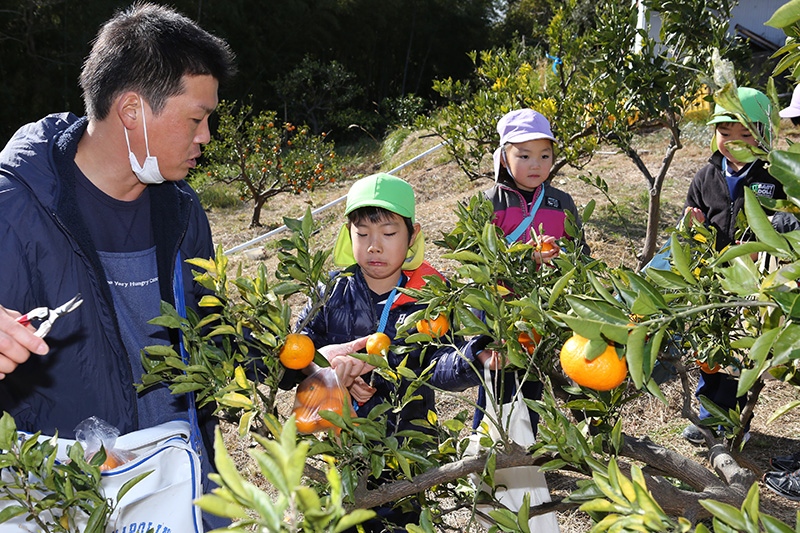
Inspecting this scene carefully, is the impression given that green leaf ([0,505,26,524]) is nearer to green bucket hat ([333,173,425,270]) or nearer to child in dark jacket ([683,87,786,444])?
green bucket hat ([333,173,425,270])

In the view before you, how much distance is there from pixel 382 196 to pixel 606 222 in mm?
3680

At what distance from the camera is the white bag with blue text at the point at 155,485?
1245mm

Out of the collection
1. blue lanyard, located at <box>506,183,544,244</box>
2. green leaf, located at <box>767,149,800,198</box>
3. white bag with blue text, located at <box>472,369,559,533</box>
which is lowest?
white bag with blue text, located at <box>472,369,559,533</box>

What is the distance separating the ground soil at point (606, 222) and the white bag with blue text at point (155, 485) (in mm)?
599

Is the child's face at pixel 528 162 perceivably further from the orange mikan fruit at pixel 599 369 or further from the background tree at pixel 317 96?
the background tree at pixel 317 96

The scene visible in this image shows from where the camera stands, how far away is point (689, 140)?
7.38 meters

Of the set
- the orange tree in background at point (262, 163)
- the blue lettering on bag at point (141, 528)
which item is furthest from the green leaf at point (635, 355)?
the orange tree in background at point (262, 163)

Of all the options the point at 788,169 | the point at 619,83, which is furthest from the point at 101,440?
the point at 619,83

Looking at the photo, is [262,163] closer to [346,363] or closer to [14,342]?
[346,363]

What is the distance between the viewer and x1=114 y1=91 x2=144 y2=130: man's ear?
154cm

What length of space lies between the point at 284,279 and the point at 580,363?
0.61 metres

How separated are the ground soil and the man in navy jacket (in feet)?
2.54

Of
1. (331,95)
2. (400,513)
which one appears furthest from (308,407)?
(331,95)

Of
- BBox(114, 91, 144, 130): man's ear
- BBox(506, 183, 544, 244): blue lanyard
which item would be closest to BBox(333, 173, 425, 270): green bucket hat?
BBox(114, 91, 144, 130): man's ear
